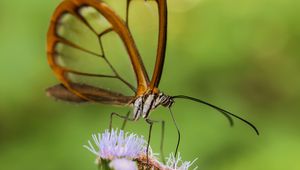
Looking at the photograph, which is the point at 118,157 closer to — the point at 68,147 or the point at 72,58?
the point at 72,58

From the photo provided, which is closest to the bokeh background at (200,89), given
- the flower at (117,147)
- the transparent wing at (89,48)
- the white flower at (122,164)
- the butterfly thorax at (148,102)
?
the transparent wing at (89,48)

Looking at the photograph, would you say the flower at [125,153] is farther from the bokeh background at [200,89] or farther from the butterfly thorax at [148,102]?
the bokeh background at [200,89]

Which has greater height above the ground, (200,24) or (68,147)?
(200,24)

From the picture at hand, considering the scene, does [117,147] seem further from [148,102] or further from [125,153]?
[148,102]

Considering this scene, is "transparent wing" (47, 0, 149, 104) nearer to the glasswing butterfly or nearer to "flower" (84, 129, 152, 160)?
the glasswing butterfly

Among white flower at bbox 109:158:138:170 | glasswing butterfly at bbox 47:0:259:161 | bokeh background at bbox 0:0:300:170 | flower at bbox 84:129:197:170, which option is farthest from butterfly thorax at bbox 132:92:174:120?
bokeh background at bbox 0:0:300:170

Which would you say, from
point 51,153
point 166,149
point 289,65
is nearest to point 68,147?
point 51,153
